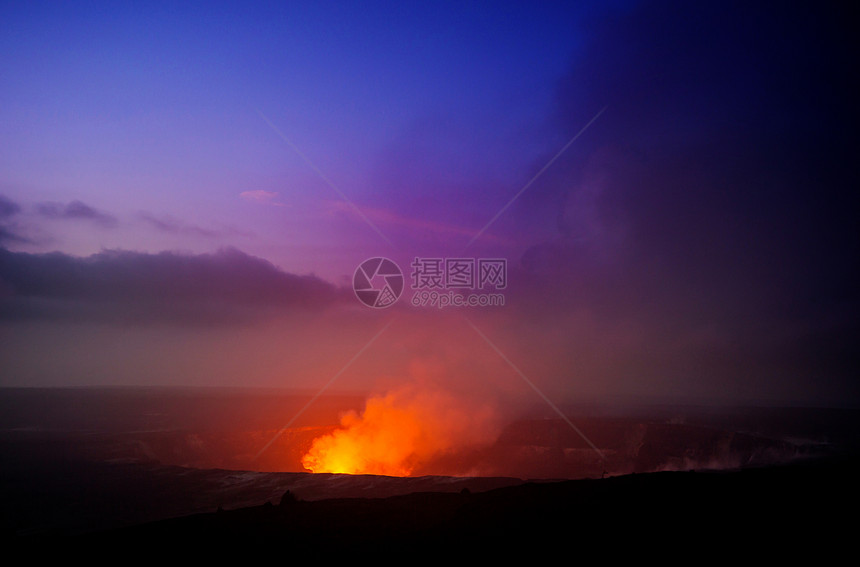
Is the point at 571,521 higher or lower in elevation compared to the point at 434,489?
lower

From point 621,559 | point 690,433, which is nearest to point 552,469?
point 690,433

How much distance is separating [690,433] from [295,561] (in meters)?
110

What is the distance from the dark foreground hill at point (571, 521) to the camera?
19672mm

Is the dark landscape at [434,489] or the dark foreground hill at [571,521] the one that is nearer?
the dark foreground hill at [571,521]

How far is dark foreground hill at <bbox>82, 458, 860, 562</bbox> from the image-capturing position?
1967cm

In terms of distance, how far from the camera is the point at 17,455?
296 feet

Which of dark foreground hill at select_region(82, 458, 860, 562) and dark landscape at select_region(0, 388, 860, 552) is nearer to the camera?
dark foreground hill at select_region(82, 458, 860, 562)

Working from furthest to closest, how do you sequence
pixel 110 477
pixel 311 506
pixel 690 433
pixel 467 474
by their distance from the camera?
pixel 690 433 < pixel 467 474 < pixel 110 477 < pixel 311 506

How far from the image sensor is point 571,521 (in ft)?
76.6

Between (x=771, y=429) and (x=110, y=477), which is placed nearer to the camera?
(x=110, y=477)

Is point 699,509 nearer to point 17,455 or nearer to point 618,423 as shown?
point 618,423

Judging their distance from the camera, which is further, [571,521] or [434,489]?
[434,489]

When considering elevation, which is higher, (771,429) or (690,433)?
(771,429)

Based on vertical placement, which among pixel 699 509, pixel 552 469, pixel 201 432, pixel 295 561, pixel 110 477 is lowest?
pixel 295 561
